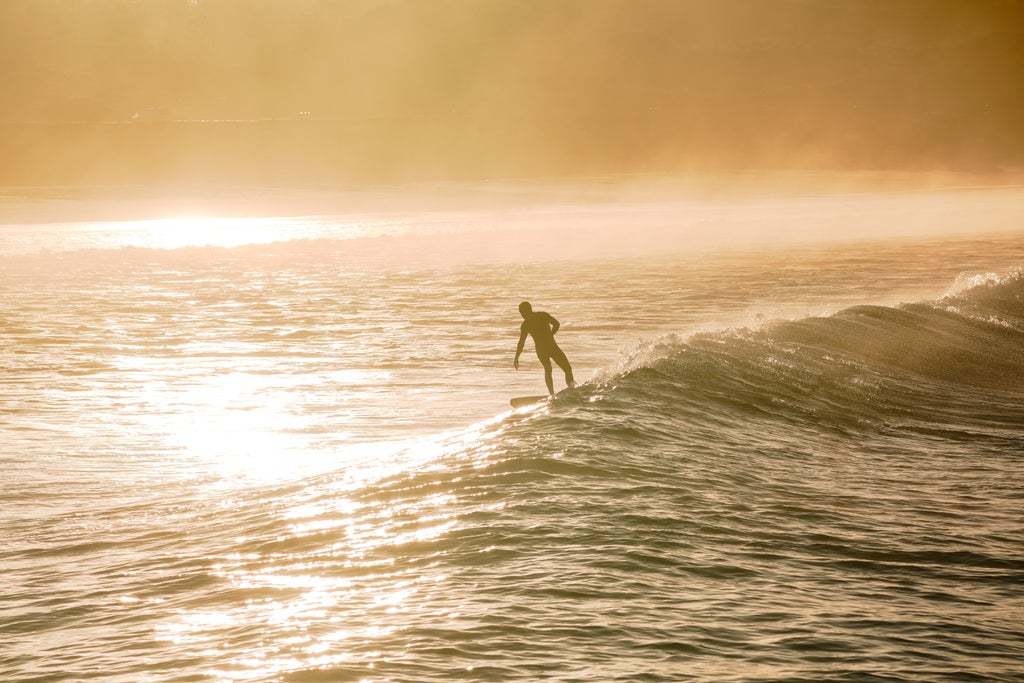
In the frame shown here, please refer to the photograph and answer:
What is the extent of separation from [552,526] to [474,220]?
6536 cm

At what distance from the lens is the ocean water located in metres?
9.21

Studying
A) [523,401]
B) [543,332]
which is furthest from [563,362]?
[523,401]

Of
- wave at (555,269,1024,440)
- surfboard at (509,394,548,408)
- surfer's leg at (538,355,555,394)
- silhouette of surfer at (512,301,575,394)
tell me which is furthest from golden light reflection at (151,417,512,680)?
wave at (555,269,1024,440)

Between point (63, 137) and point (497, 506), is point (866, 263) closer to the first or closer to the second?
point (497, 506)

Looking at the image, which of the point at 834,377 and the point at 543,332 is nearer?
the point at 543,332

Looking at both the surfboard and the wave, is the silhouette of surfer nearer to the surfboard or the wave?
the surfboard

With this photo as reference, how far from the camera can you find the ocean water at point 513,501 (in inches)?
363

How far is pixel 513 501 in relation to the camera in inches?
510

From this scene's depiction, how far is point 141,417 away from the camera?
18906mm

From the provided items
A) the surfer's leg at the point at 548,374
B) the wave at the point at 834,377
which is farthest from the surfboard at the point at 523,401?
the wave at the point at 834,377

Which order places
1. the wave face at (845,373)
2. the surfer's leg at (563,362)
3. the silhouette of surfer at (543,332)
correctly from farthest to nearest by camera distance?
1. the wave face at (845,373)
2. the surfer's leg at (563,362)
3. the silhouette of surfer at (543,332)

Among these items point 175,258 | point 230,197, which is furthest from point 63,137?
point 175,258

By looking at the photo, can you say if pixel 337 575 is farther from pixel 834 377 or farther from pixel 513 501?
pixel 834 377

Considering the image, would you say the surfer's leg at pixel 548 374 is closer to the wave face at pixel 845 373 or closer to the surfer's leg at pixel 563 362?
the surfer's leg at pixel 563 362
